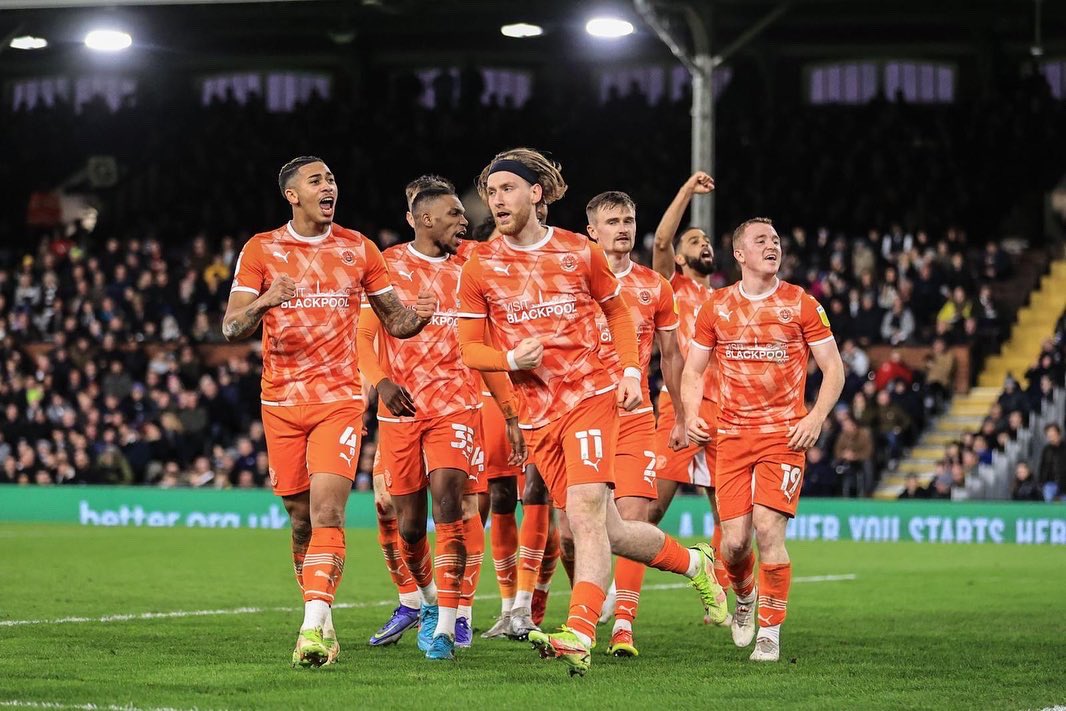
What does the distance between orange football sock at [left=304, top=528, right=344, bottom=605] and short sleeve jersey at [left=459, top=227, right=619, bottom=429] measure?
3.62ft

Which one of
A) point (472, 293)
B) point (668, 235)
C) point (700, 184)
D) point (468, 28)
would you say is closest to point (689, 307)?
point (668, 235)

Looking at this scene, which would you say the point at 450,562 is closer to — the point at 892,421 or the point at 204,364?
the point at 892,421

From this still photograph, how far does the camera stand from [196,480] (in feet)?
82.9

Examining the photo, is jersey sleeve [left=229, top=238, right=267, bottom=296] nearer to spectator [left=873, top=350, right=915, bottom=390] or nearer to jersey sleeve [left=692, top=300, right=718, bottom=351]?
jersey sleeve [left=692, top=300, right=718, bottom=351]

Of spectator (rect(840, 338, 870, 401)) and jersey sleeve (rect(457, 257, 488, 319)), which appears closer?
jersey sleeve (rect(457, 257, 488, 319))

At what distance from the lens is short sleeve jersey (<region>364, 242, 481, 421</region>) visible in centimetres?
933

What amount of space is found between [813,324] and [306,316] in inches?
107

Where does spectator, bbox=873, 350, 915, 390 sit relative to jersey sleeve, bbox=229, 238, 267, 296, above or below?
below

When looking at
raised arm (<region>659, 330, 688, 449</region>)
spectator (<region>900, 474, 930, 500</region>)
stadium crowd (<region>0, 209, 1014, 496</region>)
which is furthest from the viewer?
stadium crowd (<region>0, 209, 1014, 496</region>)

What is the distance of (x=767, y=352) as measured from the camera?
9.24m

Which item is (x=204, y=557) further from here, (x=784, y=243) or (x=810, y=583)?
(x=784, y=243)

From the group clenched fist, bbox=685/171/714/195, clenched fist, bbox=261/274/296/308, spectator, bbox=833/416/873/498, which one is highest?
clenched fist, bbox=685/171/714/195

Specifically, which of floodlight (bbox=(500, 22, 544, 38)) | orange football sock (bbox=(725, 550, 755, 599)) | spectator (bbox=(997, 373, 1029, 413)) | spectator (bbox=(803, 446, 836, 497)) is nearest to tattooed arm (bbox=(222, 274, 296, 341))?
orange football sock (bbox=(725, 550, 755, 599))

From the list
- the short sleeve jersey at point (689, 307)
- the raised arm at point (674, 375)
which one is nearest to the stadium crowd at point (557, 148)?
the short sleeve jersey at point (689, 307)
